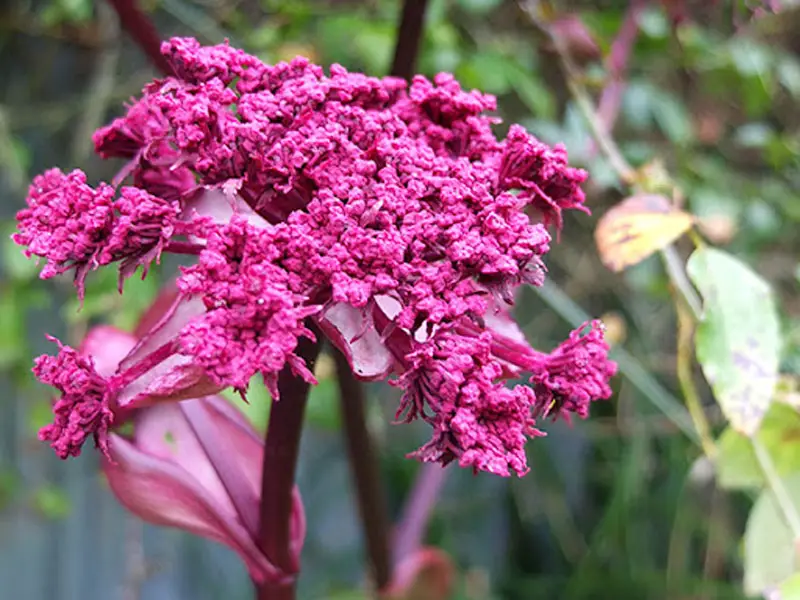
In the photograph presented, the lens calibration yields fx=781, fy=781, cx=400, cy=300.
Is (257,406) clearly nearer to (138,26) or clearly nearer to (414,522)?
(414,522)

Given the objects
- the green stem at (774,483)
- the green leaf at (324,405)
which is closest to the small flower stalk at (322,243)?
the green stem at (774,483)

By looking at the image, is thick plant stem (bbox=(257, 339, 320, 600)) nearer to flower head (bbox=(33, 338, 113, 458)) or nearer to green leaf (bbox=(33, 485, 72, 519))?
flower head (bbox=(33, 338, 113, 458))

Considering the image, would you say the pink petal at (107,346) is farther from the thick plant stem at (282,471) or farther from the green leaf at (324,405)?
the green leaf at (324,405)

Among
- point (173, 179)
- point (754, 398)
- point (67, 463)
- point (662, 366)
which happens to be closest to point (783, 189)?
point (662, 366)

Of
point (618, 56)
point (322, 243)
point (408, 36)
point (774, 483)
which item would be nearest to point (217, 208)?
point (322, 243)

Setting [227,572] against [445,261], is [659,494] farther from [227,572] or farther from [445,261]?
[445,261]

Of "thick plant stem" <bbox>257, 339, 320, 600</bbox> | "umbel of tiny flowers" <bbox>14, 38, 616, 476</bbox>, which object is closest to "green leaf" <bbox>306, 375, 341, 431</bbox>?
"thick plant stem" <bbox>257, 339, 320, 600</bbox>
